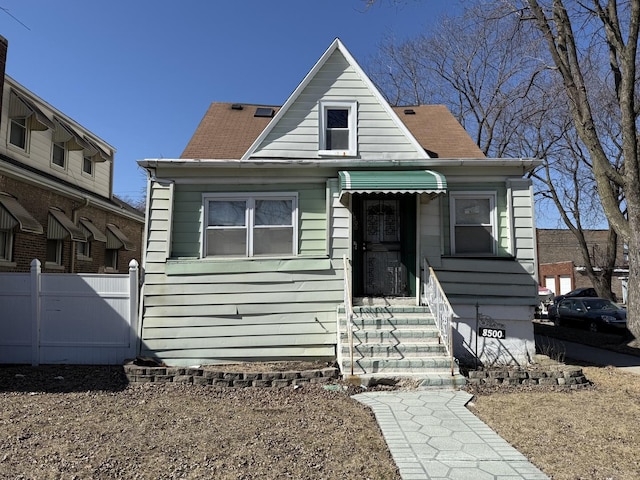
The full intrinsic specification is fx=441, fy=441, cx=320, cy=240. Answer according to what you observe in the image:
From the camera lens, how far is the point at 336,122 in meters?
9.10

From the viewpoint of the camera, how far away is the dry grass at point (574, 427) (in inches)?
153

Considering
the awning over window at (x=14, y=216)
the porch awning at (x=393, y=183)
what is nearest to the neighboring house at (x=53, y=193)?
the awning over window at (x=14, y=216)

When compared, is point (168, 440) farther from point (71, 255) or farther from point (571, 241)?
point (571, 241)

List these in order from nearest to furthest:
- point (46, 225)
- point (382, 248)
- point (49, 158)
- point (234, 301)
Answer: point (234, 301) < point (382, 248) < point (46, 225) < point (49, 158)

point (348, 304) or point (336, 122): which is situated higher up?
point (336, 122)

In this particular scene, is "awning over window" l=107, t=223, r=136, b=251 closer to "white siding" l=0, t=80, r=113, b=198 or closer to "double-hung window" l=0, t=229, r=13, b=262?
"white siding" l=0, t=80, r=113, b=198

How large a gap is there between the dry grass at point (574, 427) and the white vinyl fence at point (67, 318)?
234 inches

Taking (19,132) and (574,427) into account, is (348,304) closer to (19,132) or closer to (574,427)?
(574,427)

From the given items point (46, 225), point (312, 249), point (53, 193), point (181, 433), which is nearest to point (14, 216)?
point (46, 225)

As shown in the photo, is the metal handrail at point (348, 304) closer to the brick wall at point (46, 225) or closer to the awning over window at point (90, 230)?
the brick wall at point (46, 225)

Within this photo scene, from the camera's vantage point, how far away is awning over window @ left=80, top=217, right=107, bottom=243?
15055 millimetres

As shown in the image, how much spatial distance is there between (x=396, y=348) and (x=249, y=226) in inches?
135

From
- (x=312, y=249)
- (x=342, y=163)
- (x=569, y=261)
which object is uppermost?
(x=342, y=163)

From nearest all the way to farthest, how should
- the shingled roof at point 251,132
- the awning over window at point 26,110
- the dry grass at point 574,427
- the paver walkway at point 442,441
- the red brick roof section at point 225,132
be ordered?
1. the paver walkway at point 442,441
2. the dry grass at point 574,427
3. the red brick roof section at point 225,132
4. the shingled roof at point 251,132
5. the awning over window at point 26,110
